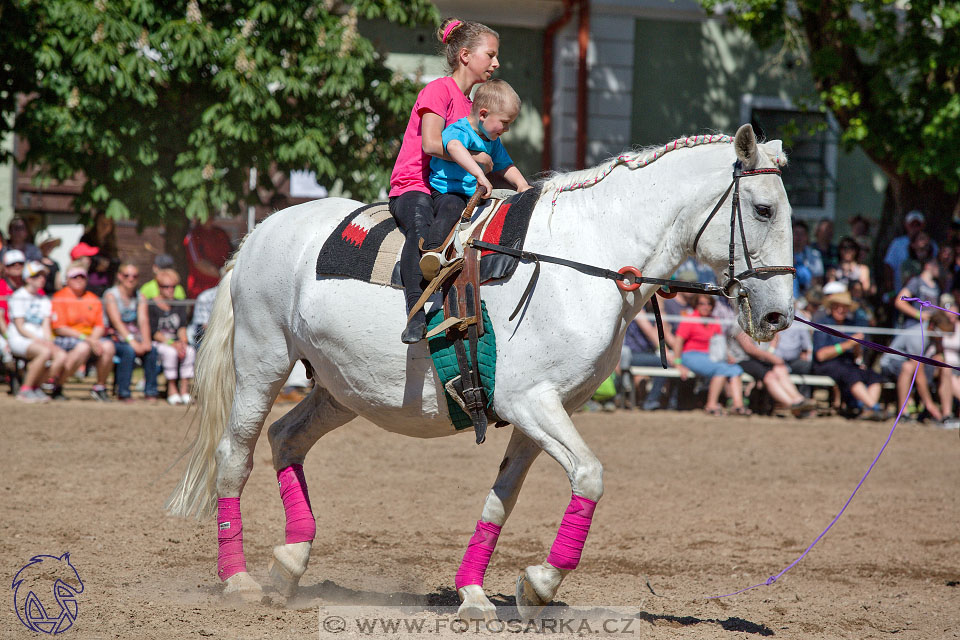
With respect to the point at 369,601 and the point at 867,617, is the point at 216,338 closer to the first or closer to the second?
the point at 369,601

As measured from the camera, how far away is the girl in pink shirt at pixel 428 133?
13.9 ft

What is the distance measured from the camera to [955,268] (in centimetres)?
1288

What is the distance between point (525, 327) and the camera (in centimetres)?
410

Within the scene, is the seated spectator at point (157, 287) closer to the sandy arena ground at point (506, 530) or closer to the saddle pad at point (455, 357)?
the sandy arena ground at point (506, 530)

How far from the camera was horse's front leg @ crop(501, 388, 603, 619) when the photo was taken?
3928mm

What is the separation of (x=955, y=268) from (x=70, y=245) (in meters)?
13.4

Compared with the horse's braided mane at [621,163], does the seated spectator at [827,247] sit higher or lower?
lower

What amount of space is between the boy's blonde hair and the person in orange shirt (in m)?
7.63

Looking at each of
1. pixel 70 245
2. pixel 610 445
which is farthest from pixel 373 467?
pixel 70 245

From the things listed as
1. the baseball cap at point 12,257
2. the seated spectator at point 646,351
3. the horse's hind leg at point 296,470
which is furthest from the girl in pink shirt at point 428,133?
the baseball cap at point 12,257

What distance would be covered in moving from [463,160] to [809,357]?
9057 mm

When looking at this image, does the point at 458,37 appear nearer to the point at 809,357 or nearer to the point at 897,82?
the point at 809,357

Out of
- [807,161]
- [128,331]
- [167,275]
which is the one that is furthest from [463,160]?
[807,161]

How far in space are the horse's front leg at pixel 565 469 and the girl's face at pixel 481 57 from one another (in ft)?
4.80
